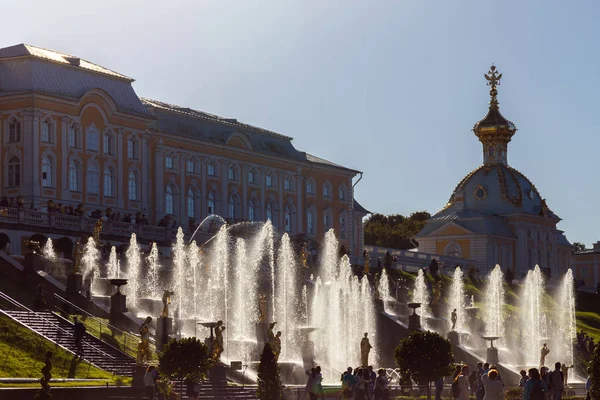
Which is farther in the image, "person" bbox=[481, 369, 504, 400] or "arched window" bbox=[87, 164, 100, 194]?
"arched window" bbox=[87, 164, 100, 194]

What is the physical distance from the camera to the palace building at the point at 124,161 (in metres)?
69.6

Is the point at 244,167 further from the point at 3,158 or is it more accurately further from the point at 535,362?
the point at 535,362

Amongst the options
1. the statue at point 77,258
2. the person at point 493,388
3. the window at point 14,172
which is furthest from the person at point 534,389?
the window at point 14,172

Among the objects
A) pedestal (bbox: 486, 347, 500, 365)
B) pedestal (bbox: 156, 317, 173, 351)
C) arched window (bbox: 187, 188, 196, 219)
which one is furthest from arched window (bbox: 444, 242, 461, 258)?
pedestal (bbox: 156, 317, 173, 351)

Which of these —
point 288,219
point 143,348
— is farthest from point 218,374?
point 288,219

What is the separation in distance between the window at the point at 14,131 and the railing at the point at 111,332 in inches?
976

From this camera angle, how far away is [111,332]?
146 ft

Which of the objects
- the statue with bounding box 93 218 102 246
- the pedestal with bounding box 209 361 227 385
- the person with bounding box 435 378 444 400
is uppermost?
the statue with bounding box 93 218 102 246

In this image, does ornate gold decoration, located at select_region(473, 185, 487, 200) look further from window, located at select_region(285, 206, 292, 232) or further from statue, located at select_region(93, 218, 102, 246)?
statue, located at select_region(93, 218, 102, 246)

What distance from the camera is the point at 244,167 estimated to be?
87562 millimetres

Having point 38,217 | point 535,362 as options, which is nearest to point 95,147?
point 38,217

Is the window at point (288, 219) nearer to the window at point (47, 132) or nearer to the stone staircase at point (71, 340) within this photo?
the window at point (47, 132)

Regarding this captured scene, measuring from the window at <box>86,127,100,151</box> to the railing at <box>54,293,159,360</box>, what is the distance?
27120 mm

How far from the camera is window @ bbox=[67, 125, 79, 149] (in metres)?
72.3
